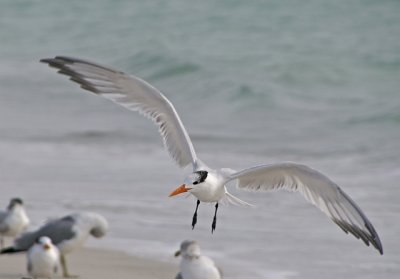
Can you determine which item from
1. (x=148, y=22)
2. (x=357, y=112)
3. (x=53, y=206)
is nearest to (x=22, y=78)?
(x=148, y=22)

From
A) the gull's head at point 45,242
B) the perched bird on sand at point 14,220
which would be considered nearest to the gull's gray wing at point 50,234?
the gull's head at point 45,242

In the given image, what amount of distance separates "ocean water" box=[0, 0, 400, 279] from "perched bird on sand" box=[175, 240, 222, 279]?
2.81 feet

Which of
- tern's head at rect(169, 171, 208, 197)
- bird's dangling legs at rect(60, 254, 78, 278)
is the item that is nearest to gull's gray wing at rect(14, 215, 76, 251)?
bird's dangling legs at rect(60, 254, 78, 278)

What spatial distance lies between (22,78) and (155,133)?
466cm

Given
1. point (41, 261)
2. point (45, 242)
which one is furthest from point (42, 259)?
point (45, 242)

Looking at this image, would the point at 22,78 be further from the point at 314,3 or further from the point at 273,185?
the point at 273,185

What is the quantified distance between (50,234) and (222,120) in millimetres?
6606

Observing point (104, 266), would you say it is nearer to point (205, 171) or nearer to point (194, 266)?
point (194, 266)

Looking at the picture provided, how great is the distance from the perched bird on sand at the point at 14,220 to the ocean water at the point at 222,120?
1.94 feet

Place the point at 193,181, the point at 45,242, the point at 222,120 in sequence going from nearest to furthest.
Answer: the point at 193,181 < the point at 45,242 < the point at 222,120

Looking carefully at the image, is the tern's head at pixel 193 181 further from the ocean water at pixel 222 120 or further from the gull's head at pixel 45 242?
the ocean water at pixel 222 120

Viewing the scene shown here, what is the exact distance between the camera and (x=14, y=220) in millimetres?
8664

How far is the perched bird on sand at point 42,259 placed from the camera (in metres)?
7.36

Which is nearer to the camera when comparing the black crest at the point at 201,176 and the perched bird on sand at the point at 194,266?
the black crest at the point at 201,176
